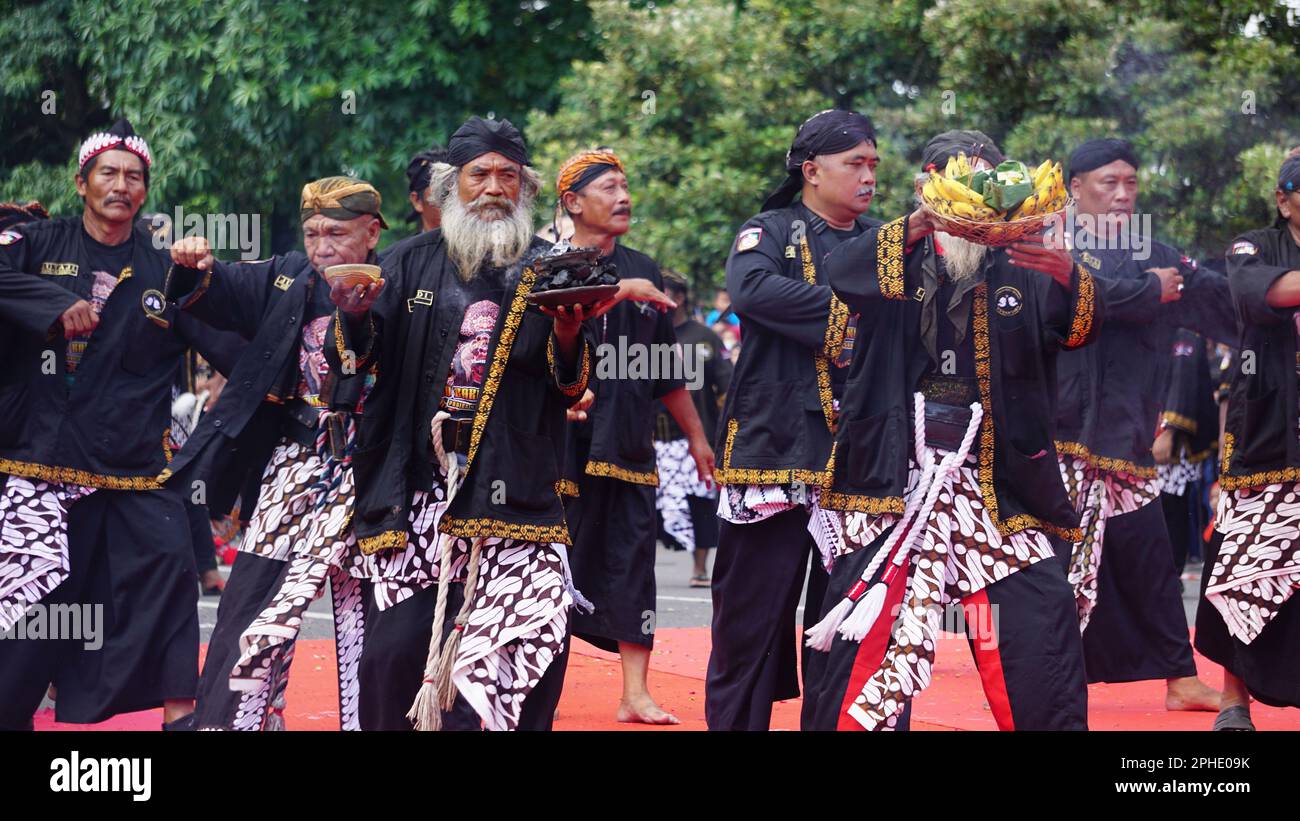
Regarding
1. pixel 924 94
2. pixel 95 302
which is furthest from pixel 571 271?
pixel 924 94

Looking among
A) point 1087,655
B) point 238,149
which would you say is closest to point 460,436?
point 1087,655

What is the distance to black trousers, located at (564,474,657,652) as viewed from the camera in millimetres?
7066

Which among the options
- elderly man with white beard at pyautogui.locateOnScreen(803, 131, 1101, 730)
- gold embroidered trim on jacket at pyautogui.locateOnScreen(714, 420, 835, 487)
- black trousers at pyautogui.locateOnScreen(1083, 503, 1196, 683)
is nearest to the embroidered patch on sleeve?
gold embroidered trim on jacket at pyautogui.locateOnScreen(714, 420, 835, 487)

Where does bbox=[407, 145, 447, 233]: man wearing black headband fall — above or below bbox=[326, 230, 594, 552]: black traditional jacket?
above

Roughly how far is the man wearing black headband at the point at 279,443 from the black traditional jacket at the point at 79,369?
0.35 metres

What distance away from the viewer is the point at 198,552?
11047 mm

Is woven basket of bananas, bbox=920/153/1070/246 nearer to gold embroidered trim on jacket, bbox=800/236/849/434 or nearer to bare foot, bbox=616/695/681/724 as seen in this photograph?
gold embroidered trim on jacket, bbox=800/236/849/434

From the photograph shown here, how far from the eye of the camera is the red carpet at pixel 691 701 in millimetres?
6957

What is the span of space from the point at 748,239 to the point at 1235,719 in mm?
2608

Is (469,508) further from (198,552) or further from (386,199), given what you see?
(386,199)

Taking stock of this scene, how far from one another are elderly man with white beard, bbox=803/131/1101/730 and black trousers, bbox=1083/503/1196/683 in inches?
86.4

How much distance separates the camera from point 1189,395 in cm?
1078

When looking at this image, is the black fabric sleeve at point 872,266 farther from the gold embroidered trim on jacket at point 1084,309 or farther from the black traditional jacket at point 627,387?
the black traditional jacket at point 627,387
